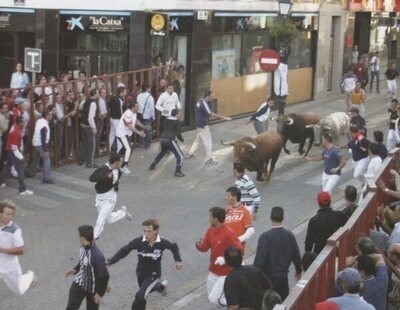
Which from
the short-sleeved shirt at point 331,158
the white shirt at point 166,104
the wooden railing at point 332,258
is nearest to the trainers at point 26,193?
the white shirt at point 166,104

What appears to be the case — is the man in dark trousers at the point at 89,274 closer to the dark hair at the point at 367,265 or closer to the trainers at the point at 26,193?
the dark hair at the point at 367,265

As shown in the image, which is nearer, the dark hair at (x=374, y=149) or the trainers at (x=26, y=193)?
the dark hair at (x=374, y=149)

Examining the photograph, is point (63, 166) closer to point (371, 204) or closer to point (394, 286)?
point (371, 204)

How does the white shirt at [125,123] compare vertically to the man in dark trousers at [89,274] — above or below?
above

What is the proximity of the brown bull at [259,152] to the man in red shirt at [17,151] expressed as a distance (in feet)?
14.0

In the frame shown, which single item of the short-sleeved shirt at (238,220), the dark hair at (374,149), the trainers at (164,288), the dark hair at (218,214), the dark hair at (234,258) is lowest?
the trainers at (164,288)

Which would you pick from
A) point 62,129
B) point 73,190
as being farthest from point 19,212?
point 62,129

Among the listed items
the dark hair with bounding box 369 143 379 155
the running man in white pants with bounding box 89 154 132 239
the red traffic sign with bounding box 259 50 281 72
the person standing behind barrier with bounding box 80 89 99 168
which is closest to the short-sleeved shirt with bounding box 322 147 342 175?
the dark hair with bounding box 369 143 379 155

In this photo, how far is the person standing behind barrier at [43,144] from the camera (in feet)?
53.3

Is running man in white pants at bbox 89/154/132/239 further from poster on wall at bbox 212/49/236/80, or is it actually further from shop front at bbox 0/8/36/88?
poster on wall at bbox 212/49/236/80

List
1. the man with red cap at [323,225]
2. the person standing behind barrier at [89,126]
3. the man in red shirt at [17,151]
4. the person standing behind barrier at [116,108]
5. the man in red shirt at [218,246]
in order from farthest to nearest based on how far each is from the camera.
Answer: the person standing behind barrier at [116,108], the person standing behind barrier at [89,126], the man in red shirt at [17,151], the man with red cap at [323,225], the man in red shirt at [218,246]

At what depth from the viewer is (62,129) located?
18.0 metres

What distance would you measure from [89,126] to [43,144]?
1.82 metres

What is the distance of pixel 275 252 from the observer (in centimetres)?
905
